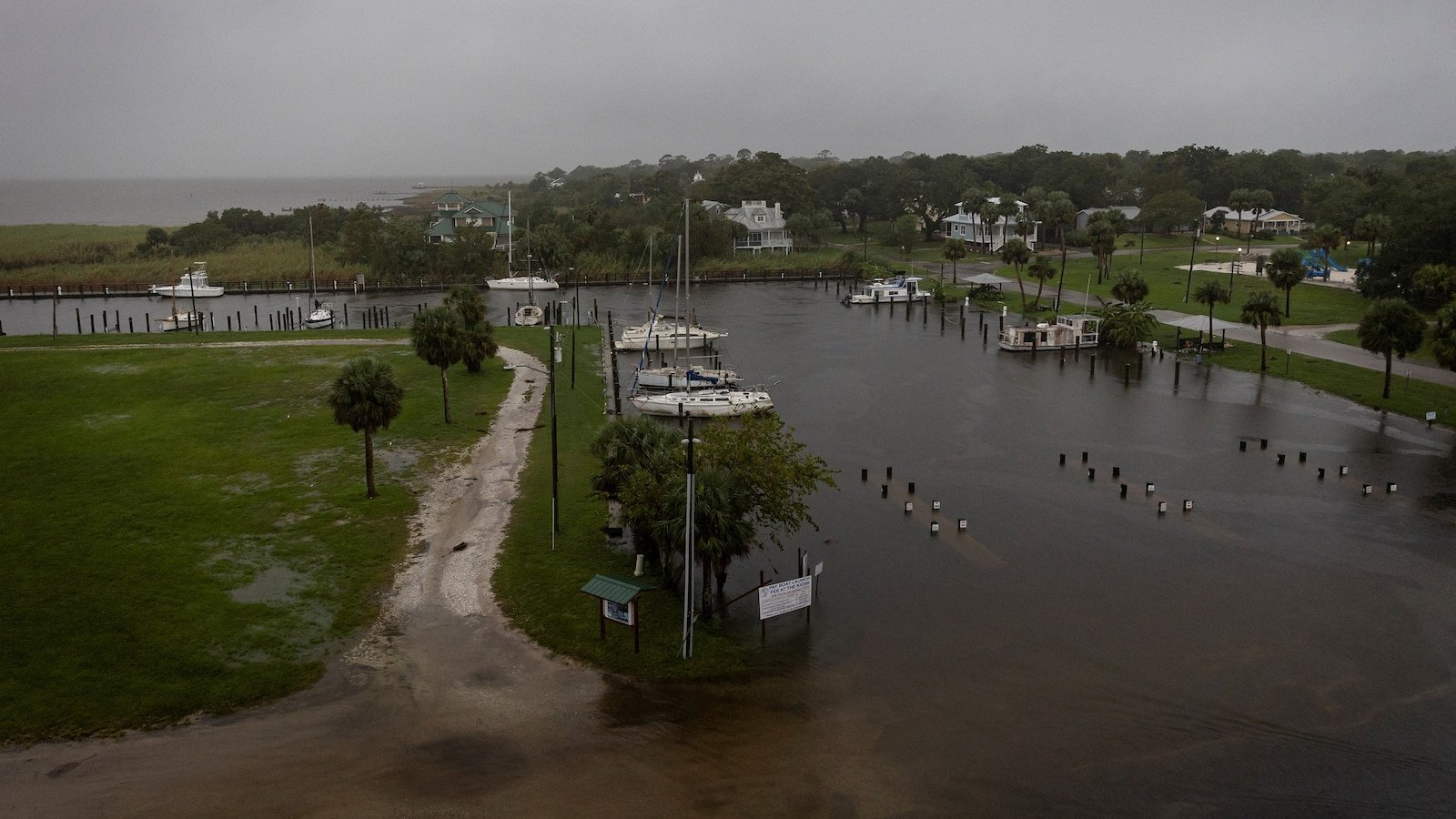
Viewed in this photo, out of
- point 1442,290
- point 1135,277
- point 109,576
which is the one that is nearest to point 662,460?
point 109,576

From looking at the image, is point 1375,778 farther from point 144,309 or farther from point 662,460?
point 144,309

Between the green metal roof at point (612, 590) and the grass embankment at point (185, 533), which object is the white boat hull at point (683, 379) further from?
the green metal roof at point (612, 590)

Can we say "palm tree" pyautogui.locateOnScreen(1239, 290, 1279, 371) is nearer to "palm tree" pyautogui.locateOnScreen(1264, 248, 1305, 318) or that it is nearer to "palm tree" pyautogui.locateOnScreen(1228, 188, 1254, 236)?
"palm tree" pyautogui.locateOnScreen(1264, 248, 1305, 318)

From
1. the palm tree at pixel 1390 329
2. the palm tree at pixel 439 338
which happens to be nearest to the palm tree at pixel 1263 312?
the palm tree at pixel 1390 329

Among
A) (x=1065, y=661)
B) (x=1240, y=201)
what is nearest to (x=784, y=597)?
(x=1065, y=661)

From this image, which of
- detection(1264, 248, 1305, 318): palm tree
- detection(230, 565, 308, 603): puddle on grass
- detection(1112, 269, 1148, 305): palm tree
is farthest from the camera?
detection(1264, 248, 1305, 318): palm tree

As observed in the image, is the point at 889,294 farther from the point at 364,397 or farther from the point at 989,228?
the point at 364,397

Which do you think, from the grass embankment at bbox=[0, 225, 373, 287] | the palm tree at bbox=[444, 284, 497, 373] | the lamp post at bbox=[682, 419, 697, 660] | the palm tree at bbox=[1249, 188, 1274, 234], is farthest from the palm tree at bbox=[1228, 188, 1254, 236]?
the lamp post at bbox=[682, 419, 697, 660]

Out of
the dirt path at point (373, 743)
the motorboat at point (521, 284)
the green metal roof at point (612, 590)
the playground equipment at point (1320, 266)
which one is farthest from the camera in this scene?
the motorboat at point (521, 284)
